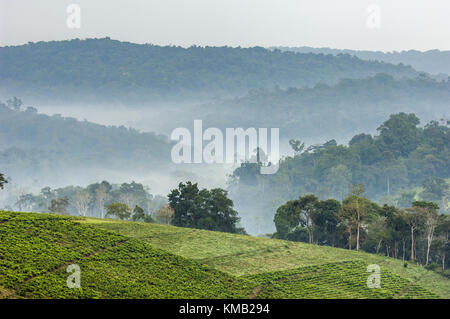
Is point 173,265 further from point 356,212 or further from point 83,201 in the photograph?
point 83,201

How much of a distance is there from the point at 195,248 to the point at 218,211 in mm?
22332

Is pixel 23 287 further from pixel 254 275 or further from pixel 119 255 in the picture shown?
pixel 254 275

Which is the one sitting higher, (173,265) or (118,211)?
(118,211)

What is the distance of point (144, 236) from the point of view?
2776 inches

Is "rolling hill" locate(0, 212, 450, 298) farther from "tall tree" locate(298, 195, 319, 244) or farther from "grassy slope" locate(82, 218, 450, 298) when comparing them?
"tall tree" locate(298, 195, 319, 244)

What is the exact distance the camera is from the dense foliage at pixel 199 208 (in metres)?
90.1

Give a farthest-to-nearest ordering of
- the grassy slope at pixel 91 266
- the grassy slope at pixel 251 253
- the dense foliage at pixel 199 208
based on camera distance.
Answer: the dense foliage at pixel 199 208 < the grassy slope at pixel 251 253 < the grassy slope at pixel 91 266

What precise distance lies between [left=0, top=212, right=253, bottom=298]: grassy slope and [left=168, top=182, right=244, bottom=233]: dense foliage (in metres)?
23.4

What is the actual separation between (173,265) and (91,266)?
824 cm

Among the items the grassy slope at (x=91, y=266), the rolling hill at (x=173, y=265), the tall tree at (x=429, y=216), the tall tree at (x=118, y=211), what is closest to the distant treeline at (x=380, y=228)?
the tall tree at (x=429, y=216)

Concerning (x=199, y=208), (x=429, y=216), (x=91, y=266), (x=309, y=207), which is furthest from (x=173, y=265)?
(x=429, y=216)

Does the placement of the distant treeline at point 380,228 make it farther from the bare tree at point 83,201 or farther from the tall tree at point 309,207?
the bare tree at point 83,201

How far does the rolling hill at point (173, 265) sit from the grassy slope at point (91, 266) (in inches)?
3.3

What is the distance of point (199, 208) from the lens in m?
91.0
